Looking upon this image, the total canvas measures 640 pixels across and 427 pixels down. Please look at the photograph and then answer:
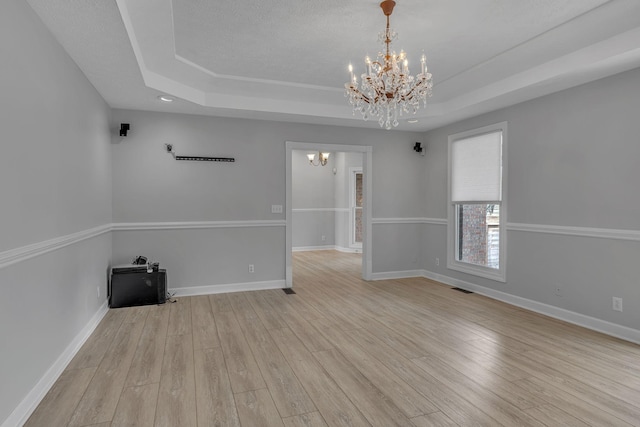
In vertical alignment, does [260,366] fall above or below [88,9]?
below

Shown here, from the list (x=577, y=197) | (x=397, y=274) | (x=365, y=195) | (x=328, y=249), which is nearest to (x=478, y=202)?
(x=577, y=197)

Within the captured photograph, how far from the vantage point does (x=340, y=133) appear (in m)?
5.58

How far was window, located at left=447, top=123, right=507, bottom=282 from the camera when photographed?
4668mm

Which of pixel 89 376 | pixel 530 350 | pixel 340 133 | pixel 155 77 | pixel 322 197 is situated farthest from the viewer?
pixel 322 197

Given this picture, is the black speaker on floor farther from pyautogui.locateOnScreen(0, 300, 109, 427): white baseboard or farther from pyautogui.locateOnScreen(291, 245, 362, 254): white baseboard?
pyautogui.locateOnScreen(291, 245, 362, 254): white baseboard

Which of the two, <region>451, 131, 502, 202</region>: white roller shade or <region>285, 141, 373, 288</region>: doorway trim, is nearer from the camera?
<region>451, 131, 502, 202</region>: white roller shade

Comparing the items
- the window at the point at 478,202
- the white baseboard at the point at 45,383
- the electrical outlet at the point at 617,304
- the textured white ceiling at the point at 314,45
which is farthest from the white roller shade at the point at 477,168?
the white baseboard at the point at 45,383

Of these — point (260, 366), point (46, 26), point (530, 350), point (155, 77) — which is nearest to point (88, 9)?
point (46, 26)

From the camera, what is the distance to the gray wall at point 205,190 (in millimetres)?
4629

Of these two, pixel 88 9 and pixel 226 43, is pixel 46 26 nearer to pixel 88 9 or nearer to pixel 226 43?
pixel 88 9

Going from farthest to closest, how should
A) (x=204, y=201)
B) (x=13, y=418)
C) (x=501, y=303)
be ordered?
1. (x=204, y=201)
2. (x=501, y=303)
3. (x=13, y=418)

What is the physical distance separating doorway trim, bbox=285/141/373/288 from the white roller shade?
129cm

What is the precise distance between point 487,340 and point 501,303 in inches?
56.0

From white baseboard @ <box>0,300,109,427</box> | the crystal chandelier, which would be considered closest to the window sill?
the crystal chandelier
